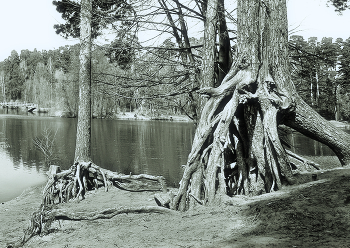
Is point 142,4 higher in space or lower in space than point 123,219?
higher

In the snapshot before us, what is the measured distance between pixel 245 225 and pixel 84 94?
307 inches

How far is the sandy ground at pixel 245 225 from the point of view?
4.07 m

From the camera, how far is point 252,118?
22.4ft

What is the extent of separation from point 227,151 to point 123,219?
2431 mm

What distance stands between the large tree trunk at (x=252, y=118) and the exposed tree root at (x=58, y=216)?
62 cm

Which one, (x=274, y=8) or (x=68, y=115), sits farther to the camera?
(x=68, y=115)

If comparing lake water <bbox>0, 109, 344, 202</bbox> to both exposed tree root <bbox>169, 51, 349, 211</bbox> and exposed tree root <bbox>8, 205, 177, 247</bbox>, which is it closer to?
exposed tree root <bbox>169, 51, 349, 211</bbox>

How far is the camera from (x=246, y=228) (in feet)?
15.3

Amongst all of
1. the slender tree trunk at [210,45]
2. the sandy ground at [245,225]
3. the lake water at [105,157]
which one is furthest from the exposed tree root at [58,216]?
the lake water at [105,157]

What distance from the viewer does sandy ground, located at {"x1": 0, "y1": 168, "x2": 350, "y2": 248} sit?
4074 millimetres

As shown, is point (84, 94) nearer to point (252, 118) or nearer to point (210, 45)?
point (210, 45)

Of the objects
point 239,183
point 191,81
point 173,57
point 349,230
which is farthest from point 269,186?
point 173,57

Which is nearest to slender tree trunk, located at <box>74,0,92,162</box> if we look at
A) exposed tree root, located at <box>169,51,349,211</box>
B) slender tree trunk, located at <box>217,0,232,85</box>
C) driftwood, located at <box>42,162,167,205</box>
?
driftwood, located at <box>42,162,167,205</box>

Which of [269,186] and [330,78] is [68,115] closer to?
[330,78]
